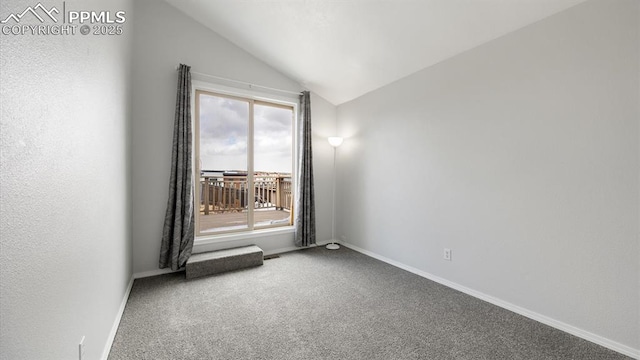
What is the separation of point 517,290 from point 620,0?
226 cm

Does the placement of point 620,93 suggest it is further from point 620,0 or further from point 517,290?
point 517,290

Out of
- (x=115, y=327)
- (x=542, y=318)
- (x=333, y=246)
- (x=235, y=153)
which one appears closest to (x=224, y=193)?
(x=235, y=153)

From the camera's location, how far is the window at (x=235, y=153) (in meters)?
3.52

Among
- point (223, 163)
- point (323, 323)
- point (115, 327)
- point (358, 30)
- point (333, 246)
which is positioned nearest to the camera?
point (115, 327)

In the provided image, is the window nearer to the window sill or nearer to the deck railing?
the deck railing

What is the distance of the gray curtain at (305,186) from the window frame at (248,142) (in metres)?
0.17

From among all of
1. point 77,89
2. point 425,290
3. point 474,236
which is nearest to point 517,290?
point 474,236

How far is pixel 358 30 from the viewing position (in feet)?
8.91

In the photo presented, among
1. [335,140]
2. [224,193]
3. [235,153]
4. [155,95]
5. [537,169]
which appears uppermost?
[155,95]

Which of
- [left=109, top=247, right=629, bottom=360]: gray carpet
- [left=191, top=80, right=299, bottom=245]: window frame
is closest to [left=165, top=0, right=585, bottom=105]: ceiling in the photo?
[left=191, top=80, right=299, bottom=245]: window frame

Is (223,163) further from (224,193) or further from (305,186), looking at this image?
(305,186)

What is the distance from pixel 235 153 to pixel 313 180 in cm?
126

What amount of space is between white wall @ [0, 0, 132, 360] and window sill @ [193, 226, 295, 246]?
1.47 metres

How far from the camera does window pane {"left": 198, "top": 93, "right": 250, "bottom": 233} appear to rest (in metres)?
3.53
